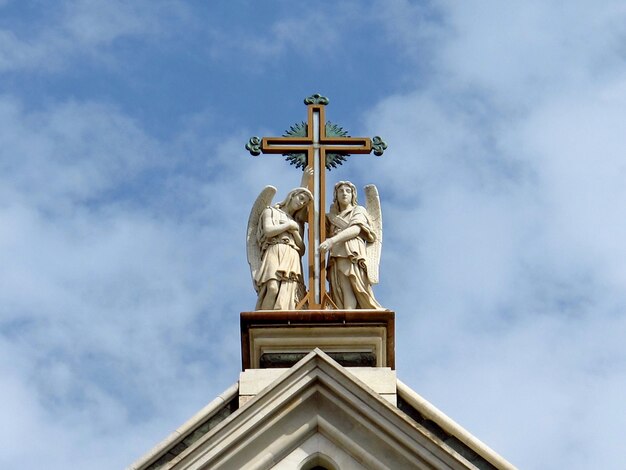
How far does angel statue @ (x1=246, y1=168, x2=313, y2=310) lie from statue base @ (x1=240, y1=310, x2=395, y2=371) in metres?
0.54

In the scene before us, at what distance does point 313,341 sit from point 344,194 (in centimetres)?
230

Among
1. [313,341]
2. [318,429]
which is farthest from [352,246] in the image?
[318,429]

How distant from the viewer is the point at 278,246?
24719mm

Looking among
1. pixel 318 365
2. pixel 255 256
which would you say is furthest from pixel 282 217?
pixel 318 365

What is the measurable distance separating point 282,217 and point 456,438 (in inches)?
163

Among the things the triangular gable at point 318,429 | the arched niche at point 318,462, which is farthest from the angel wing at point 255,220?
the arched niche at point 318,462

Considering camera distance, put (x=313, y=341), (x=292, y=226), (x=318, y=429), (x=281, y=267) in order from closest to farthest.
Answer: (x=318, y=429) → (x=313, y=341) → (x=281, y=267) → (x=292, y=226)

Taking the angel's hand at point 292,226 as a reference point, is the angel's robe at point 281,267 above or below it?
below

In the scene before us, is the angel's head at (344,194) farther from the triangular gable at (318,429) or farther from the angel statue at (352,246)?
the triangular gable at (318,429)

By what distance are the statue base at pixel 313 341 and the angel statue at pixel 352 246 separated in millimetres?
628

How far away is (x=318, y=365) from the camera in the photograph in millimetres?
22188

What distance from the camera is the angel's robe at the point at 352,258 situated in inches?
957

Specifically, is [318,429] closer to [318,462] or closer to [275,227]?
[318,462]

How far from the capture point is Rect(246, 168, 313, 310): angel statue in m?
24.3
